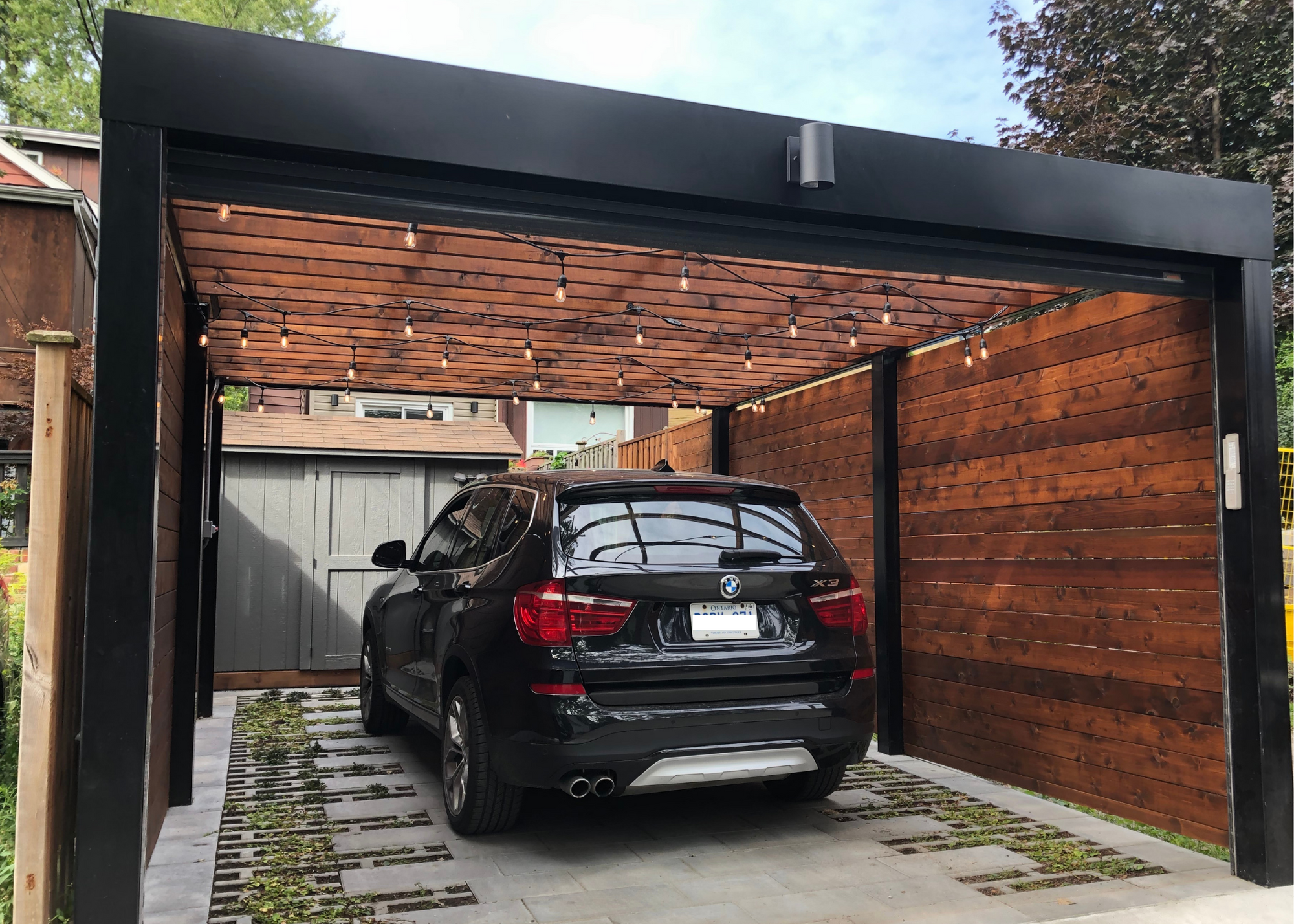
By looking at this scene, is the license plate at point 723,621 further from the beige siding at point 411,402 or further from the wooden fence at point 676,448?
the beige siding at point 411,402

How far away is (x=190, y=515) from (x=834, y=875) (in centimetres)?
398

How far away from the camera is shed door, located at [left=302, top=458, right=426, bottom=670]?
8.80 metres

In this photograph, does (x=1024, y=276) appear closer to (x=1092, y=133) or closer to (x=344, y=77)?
(x=344, y=77)

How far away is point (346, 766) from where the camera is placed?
5.75 m

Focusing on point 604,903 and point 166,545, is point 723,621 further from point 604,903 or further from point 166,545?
point 166,545

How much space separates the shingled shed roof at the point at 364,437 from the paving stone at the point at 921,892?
617 centimetres

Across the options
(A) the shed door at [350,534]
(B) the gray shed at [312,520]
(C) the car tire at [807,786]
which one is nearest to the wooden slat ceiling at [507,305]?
(B) the gray shed at [312,520]

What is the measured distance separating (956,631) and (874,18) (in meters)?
31.8

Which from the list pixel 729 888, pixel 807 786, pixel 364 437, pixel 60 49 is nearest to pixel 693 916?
pixel 729 888

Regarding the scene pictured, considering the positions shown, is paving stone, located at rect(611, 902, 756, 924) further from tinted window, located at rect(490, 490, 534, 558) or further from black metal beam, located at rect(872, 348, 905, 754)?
black metal beam, located at rect(872, 348, 905, 754)

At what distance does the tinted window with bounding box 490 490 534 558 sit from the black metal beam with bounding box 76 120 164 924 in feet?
5.86

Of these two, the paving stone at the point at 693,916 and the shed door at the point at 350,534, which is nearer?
the paving stone at the point at 693,916

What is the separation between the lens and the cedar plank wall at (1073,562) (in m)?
4.44

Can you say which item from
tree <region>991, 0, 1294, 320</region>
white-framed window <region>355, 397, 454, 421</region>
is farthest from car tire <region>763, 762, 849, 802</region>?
white-framed window <region>355, 397, 454, 421</region>
